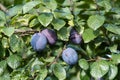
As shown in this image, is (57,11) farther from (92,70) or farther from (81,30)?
(92,70)

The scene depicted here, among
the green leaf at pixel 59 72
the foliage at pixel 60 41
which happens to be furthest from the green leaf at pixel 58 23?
the green leaf at pixel 59 72

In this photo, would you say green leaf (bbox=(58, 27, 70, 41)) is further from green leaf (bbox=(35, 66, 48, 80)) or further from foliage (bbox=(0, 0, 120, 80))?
green leaf (bbox=(35, 66, 48, 80))

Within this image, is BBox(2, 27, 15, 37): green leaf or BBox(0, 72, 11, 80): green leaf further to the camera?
BBox(0, 72, 11, 80): green leaf

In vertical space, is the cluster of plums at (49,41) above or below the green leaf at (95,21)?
below

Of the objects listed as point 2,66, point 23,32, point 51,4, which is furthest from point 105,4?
point 2,66

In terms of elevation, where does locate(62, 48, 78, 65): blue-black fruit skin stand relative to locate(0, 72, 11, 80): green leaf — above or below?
above

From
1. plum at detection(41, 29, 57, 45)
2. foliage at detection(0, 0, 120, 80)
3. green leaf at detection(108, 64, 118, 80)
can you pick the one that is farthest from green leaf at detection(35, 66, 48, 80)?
green leaf at detection(108, 64, 118, 80)

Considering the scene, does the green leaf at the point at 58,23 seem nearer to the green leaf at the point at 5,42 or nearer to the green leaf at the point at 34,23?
the green leaf at the point at 34,23

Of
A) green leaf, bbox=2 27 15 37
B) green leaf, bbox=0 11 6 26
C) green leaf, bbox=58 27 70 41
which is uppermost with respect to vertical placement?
green leaf, bbox=0 11 6 26

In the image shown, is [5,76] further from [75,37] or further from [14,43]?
[75,37]
